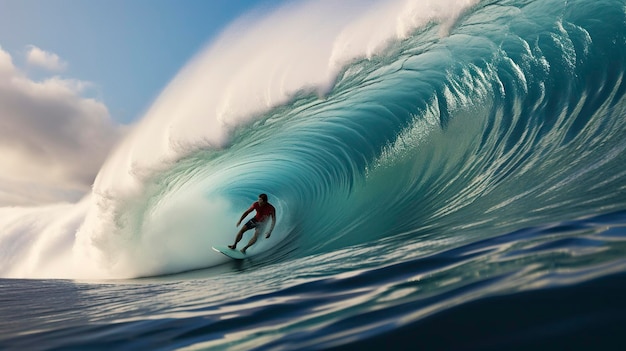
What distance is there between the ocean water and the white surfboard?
235 mm

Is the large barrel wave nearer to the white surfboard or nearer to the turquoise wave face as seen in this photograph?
the turquoise wave face

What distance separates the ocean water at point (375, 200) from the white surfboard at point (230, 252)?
23cm

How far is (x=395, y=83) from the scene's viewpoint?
32.8 ft

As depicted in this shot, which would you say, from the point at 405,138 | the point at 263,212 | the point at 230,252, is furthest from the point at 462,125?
the point at 230,252

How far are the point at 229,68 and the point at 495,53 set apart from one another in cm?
531

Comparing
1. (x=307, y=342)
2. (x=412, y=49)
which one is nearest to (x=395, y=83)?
(x=412, y=49)

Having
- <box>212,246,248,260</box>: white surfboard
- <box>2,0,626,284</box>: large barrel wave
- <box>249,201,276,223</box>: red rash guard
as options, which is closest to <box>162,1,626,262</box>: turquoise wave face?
<box>2,0,626,284</box>: large barrel wave

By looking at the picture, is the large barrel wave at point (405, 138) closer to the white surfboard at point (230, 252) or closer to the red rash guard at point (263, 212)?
the white surfboard at point (230, 252)

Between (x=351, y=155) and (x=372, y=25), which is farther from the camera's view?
(x=351, y=155)

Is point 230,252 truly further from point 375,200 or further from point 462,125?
point 462,125

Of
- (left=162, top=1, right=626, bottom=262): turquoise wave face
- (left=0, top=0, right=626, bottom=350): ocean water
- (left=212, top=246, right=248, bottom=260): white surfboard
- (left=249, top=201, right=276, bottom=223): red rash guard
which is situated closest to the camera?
(left=0, top=0, right=626, bottom=350): ocean water

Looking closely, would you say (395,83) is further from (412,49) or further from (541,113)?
(541,113)

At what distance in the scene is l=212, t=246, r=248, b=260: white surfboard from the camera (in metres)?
9.67

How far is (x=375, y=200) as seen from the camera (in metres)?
9.26
